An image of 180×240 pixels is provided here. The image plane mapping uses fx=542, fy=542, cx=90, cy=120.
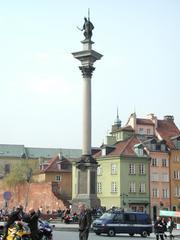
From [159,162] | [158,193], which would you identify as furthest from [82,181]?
[159,162]

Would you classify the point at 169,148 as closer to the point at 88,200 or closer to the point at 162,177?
the point at 162,177

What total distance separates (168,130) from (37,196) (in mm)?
25634

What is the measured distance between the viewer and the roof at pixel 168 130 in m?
90.8

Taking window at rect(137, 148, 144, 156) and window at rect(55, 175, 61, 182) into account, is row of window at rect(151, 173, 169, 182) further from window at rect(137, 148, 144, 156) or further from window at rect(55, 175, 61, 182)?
window at rect(55, 175, 61, 182)

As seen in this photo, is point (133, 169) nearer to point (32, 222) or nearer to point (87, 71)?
point (87, 71)

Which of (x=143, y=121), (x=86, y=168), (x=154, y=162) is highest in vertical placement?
(x=143, y=121)

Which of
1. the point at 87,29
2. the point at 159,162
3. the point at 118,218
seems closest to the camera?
the point at 118,218

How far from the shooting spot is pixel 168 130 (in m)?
94.2

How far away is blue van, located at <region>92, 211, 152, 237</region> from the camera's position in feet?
119

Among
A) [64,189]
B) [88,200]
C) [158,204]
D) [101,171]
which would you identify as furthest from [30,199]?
[88,200]

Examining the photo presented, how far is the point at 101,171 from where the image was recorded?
85125 millimetres

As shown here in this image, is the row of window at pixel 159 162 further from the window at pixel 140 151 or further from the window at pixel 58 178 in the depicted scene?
the window at pixel 58 178

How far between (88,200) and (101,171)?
38441 mm

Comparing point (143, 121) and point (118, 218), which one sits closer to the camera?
point (118, 218)
